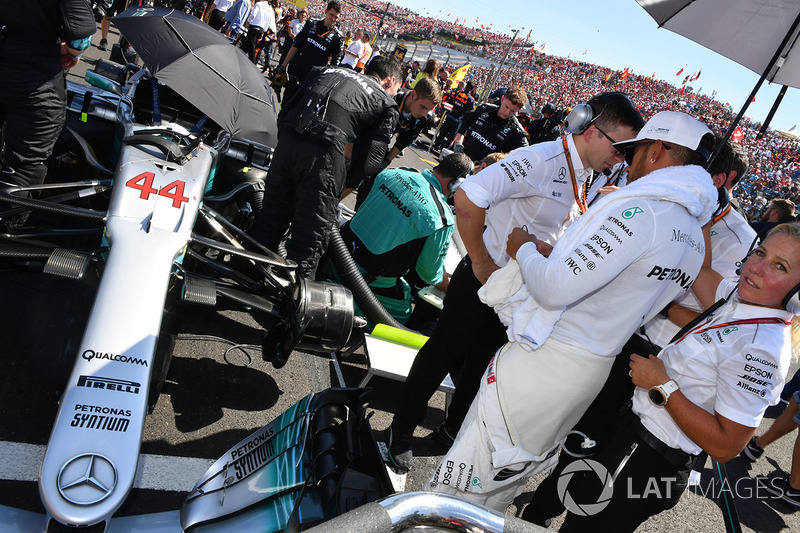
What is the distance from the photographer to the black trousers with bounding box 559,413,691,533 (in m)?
1.90

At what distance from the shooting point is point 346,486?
159 cm

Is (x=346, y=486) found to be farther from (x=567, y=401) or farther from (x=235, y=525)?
(x=567, y=401)

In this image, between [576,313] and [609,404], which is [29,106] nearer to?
[576,313]

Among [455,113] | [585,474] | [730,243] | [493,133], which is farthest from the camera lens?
[455,113]

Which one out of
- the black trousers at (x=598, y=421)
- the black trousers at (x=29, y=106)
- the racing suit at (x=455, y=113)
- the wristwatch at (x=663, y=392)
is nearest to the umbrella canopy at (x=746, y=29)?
the black trousers at (x=598, y=421)

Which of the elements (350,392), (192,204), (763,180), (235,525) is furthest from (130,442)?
(763,180)

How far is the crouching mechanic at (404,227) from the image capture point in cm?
370

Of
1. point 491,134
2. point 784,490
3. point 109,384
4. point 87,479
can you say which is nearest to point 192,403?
point 109,384

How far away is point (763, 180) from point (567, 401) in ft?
91.8

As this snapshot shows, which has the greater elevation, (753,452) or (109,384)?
(109,384)

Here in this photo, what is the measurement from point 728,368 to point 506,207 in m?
1.15

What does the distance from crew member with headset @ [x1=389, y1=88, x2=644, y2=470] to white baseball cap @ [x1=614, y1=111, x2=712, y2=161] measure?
26cm

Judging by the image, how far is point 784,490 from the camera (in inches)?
164

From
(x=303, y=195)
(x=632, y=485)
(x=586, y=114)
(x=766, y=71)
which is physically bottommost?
(x=303, y=195)
